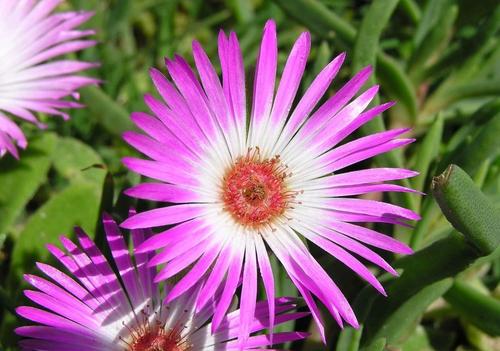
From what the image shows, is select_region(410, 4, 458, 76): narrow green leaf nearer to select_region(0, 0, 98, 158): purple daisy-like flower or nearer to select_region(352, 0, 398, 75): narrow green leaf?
select_region(352, 0, 398, 75): narrow green leaf

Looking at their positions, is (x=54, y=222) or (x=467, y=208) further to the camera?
(x=54, y=222)

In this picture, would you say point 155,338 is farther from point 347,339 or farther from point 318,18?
point 318,18

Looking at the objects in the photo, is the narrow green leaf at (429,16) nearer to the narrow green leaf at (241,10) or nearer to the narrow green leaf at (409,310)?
the narrow green leaf at (241,10)

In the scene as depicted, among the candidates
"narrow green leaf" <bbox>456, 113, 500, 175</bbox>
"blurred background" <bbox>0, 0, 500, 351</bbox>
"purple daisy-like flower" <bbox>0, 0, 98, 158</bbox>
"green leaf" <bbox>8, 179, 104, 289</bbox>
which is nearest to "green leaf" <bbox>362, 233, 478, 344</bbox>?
"blurred background" <bbox>0, 0, 500, 351</bbox>

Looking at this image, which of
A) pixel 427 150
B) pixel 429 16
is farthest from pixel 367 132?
pixel 429 16

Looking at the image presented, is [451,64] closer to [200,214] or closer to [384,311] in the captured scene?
[384,311]

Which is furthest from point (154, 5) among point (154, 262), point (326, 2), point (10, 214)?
point (154, 262)
